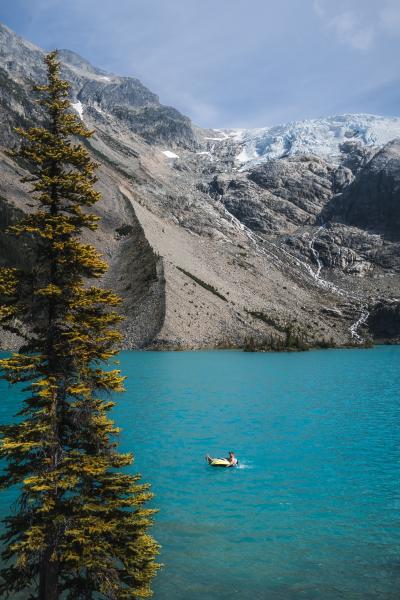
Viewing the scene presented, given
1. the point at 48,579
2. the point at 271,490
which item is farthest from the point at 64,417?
the point at 271,490

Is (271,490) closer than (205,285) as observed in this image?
Yes

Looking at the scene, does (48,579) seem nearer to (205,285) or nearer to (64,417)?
(64,417)

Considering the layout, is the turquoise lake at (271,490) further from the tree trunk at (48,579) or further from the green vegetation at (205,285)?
the green vegetation at (205,285)

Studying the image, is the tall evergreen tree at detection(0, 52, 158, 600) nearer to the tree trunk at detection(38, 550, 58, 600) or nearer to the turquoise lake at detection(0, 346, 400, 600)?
the tree trunk at detection(38, 550, 58, 600)

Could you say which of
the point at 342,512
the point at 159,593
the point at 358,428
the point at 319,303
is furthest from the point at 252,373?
the point at 319,303

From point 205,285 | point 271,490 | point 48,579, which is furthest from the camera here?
point 205,285

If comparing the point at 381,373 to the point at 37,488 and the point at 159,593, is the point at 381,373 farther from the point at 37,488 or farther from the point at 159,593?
the point at 37,488
